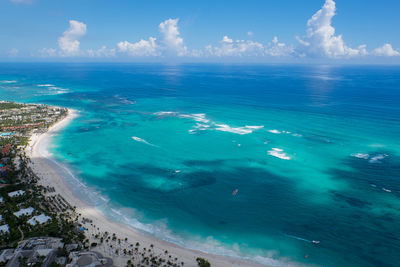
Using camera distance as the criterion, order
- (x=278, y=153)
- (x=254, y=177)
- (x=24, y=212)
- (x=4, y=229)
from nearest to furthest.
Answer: (x=4, y=229)
(x=24, y=212)
(x=254, y=177)
(x=278, y=153)

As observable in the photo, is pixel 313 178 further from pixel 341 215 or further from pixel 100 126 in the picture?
pixel 100 126

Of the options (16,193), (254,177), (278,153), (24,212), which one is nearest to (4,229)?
(24,212)

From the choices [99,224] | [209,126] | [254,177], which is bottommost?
[99,224]

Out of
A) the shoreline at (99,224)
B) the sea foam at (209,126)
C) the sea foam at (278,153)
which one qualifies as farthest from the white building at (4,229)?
the sea foam at (278,153)

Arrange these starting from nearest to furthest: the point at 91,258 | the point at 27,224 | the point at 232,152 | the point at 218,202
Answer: the point at 91,258 < the point at 27,224 < the point at 218,202 < the point at 232,152

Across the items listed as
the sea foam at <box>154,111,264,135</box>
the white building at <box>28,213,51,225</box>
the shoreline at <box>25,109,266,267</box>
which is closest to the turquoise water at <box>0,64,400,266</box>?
the sea foam at <box>154,111,264,135</box>

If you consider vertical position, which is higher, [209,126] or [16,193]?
[209,126]

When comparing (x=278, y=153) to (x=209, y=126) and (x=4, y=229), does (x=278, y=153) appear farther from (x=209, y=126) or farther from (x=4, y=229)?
(x=4, y=229)

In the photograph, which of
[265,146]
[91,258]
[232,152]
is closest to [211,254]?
[91,258]
